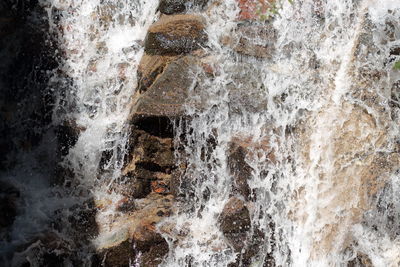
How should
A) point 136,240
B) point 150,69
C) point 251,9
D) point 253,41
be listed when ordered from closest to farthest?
point 136,240
point 150,69
point 253,41
point 251,9

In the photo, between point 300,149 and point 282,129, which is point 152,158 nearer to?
point 282,129

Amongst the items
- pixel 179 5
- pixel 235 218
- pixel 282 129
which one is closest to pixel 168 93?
pixel 179 5

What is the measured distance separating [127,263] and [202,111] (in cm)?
132

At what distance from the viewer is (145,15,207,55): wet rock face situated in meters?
3.84

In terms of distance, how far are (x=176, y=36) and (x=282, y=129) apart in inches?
46.8

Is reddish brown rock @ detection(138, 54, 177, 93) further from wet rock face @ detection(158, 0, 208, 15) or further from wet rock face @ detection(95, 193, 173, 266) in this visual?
wet rock face @ detection(95, 193, 173, 266)

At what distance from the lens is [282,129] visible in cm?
387

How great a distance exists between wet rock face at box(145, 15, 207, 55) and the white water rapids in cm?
12

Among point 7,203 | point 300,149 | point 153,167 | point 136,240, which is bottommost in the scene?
point 136,240

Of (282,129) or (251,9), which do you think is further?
(251,9)

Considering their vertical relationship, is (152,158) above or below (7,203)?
above

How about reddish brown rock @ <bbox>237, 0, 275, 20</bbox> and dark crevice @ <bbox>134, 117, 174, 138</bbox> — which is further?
reddish brown rock @ <bbox>237, 0, 275, 20</bbox>

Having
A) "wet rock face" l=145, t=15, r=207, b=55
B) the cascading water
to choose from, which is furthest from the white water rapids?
"wet rock face" l=145, t=15, r=207, b=55

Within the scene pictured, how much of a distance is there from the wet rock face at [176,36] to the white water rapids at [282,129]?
123 millimetres
